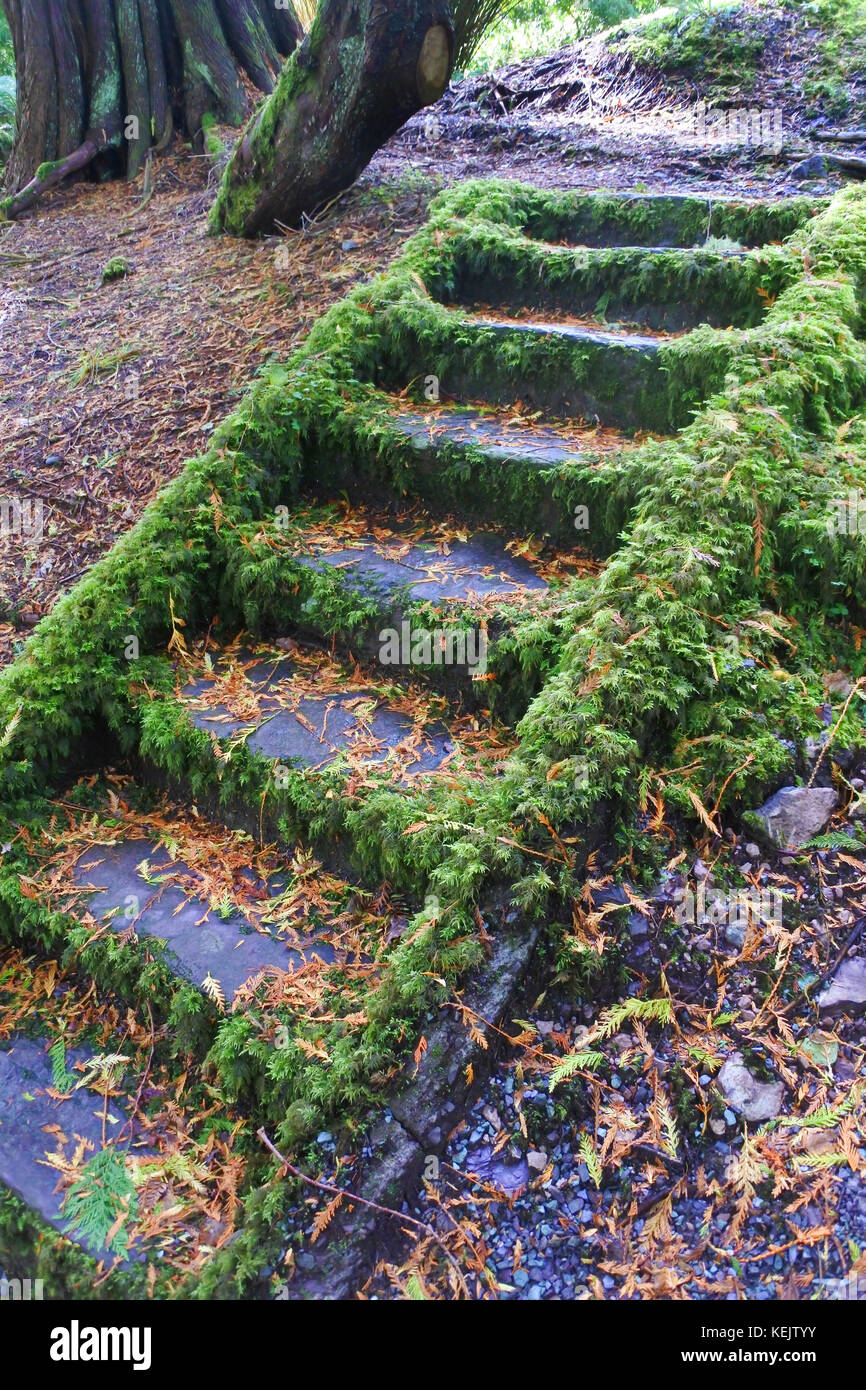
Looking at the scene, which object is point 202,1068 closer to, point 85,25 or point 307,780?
point 307,780

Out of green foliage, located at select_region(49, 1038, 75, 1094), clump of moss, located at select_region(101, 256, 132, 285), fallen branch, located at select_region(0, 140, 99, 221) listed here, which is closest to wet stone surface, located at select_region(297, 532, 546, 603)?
green foliage, located at select_region(49, 1038, 75, 1094)

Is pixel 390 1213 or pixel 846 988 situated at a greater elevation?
pixel 846 988

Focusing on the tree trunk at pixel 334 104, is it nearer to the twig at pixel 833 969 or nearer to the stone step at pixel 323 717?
the stone step at pixel 323 717

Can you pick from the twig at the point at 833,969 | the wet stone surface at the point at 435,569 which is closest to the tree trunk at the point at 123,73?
the wet stone surface at the point at 435,569

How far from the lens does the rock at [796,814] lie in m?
2.99

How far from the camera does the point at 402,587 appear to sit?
4062mm

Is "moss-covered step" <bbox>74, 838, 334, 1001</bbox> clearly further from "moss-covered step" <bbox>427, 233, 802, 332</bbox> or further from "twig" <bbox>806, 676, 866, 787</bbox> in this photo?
"moss-covered step" <bbox>427, 233, 802, 332</bbox>

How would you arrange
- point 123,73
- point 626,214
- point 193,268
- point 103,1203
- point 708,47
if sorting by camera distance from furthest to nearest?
point 123,73 → point 708,47 → point 193,268 → point 626,214 → point 103,1203

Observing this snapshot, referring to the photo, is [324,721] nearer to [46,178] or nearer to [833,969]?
[833,969]

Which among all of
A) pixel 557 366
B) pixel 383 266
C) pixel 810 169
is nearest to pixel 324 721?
pixel 557 366

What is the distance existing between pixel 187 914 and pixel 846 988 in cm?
222

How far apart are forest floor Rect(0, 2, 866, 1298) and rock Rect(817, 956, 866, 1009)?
0.21 ft
